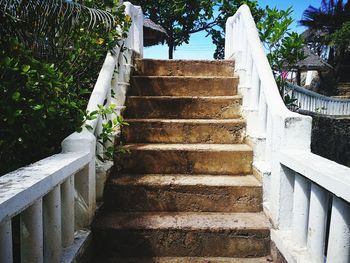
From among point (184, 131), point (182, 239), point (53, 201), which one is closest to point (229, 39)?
point (184, 131)

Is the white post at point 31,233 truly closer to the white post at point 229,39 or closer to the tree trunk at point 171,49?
the white post at point 229,39

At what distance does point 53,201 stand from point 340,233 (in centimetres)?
144

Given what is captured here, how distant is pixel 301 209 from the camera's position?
1840 millimetres

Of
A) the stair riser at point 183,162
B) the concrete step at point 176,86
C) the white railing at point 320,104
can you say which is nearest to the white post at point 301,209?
the stair riser at point 183,162

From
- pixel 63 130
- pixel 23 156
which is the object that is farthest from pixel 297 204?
pixel 23 156

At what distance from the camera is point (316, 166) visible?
1605 mm

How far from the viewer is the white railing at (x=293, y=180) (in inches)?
55.6

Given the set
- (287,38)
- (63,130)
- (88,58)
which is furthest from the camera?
(287,38)

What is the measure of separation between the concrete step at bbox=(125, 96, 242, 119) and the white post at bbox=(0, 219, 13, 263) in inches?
96.1

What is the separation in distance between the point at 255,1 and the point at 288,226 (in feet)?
23.6

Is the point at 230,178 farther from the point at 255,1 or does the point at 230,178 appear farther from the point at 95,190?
the point at 255,1

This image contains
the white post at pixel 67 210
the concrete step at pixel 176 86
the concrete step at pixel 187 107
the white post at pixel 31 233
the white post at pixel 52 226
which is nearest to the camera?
the white post at pixel 31 233

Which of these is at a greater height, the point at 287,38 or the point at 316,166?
the point at 287,38

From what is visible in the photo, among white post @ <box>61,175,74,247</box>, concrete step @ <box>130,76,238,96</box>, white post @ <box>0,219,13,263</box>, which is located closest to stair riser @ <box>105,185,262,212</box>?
white post @ <box>61,175,74,247</box>
